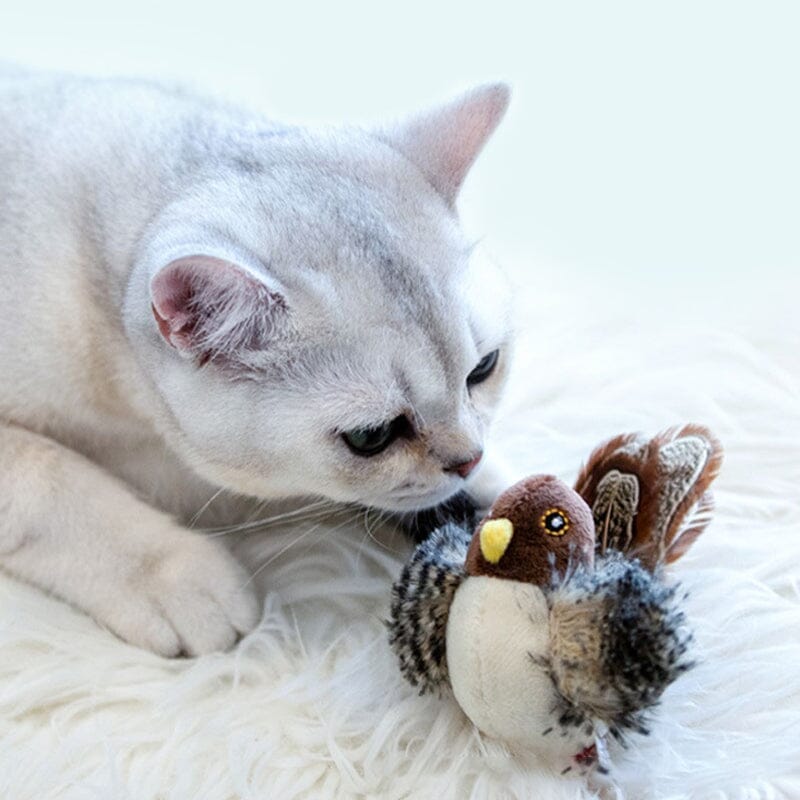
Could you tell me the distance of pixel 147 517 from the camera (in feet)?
3.20

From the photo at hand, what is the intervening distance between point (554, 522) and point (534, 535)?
2cm

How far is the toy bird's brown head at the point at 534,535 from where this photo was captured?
73cm

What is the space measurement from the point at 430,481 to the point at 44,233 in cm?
42

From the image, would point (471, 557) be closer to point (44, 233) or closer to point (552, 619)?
point (552, 619)

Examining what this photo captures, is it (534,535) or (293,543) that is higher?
(534,535)

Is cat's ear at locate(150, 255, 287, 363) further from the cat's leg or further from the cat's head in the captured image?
the cat's leg

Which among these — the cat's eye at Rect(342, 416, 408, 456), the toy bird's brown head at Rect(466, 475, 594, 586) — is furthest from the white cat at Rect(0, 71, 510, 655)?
the toy bird's brown head at Rect(466, 475, 594, 586)

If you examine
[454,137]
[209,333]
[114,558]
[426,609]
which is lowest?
[114,558]

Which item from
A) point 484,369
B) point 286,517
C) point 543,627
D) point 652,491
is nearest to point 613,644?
point 543,627

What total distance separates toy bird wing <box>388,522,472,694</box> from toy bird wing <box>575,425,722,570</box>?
0.12 m

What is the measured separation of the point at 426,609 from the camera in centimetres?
77

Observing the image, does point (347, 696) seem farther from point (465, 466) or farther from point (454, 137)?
point (454, 137)

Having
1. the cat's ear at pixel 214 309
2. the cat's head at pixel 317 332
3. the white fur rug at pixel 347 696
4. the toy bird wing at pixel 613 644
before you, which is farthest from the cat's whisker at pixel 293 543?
the toy bird wing at pixel 613 644

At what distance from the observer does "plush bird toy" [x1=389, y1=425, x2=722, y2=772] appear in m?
0.69
